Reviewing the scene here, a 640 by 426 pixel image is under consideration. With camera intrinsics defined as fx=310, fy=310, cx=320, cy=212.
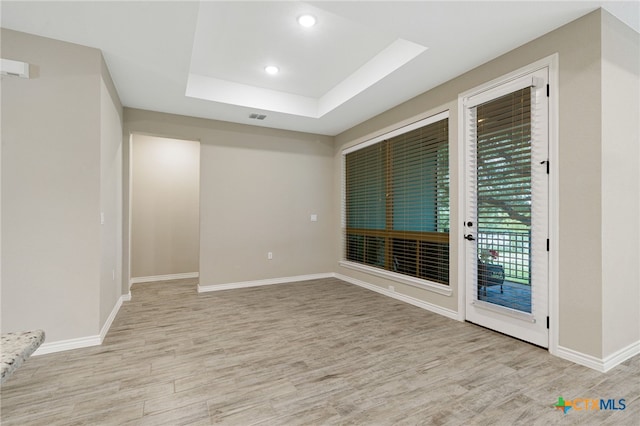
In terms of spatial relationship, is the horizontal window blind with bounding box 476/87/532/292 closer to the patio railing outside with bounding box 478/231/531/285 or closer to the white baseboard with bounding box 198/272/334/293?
the patio railing outside with bounding box 478/231/531/285

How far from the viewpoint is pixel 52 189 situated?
2.70m

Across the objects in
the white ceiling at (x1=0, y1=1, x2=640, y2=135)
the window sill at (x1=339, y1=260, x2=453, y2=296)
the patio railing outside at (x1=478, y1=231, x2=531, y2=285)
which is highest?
the white ceiling at (x1=0, y1=1, x2=640, y2=135)

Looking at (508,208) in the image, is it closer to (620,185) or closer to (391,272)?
(620,185)

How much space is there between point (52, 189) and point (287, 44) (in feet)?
8.56

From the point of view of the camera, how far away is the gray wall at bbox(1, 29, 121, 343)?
258cm

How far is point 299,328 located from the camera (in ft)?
10.7

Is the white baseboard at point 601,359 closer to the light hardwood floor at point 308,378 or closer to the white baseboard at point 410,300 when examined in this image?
the light hardwood floor at point 308,378

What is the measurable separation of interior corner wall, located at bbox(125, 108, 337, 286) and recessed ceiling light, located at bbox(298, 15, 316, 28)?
263 centimetres

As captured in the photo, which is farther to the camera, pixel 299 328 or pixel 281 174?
pixel 281 174

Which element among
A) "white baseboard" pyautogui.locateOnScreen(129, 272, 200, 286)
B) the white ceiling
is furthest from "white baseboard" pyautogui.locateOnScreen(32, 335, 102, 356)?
"white baseboard" pyautogui.locateOnScreen(129, 272, 200, 286)

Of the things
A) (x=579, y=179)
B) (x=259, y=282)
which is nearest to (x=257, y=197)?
(x=259, y=282)

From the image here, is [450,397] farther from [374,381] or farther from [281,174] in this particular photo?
[281,174]

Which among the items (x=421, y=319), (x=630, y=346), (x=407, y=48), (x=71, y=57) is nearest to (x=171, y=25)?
(x=71, y=57)

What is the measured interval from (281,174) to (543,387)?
14.9 ft
